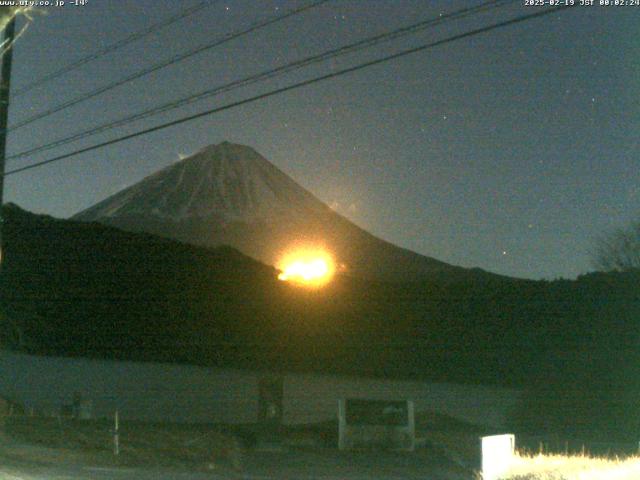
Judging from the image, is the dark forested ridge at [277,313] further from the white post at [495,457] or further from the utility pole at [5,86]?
the utility pole at [5,86]

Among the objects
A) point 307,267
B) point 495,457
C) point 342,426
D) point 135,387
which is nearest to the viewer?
point 495,457

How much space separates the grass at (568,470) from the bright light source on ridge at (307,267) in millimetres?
15257

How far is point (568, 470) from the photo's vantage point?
1246cm

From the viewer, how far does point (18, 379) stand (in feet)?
97.6

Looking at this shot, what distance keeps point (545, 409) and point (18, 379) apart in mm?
17357

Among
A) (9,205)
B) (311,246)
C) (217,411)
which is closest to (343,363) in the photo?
(217,411)

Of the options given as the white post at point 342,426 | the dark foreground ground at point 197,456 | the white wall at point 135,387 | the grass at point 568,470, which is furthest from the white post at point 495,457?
the white wall at point 135,387

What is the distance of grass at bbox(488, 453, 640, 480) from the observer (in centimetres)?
1146

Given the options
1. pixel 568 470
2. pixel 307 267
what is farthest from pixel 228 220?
pixel 568 470

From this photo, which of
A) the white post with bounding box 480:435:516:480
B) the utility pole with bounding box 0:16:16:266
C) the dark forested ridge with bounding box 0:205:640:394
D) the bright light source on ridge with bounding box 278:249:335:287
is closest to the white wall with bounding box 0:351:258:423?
the dark forested ridge with bounding box 0:205:640:394

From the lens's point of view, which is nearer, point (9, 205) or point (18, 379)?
point (18, 379)

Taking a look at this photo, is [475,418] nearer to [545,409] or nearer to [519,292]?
[545,409]

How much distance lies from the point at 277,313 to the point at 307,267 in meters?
6.42

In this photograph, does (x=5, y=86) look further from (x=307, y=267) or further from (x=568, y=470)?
(x=307, y=267)
